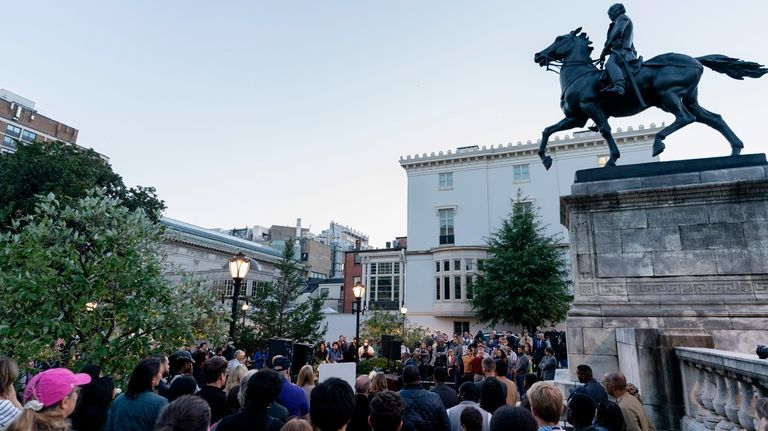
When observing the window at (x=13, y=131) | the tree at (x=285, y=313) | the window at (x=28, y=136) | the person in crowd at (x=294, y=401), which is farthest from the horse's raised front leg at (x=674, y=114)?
the window at (x=13, y=131)

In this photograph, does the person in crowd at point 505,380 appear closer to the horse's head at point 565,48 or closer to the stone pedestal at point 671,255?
the stone pedestal at point 671,255

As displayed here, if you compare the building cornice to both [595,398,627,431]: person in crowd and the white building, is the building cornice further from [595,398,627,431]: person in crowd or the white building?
[595,398,627,431]: person in crowd

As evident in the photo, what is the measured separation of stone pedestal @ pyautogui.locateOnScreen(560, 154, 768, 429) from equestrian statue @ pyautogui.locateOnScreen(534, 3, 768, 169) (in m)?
1.03

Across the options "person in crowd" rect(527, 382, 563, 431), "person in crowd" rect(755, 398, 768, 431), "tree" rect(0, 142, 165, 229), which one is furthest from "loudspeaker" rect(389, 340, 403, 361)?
"tree" rect(0, 142, 165, 229)

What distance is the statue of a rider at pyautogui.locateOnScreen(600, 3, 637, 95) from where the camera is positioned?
32.7 feet

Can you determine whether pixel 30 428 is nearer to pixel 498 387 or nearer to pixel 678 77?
pixel 498 387

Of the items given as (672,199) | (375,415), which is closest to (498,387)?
(375,415)

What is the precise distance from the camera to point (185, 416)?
2715 mm

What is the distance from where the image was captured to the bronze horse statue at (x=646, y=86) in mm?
10047

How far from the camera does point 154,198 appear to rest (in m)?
31.4

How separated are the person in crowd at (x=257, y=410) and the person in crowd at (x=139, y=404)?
1000 millimetres

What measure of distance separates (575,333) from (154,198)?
30370 millimetres

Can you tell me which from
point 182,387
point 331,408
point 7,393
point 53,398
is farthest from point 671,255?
point 7,393

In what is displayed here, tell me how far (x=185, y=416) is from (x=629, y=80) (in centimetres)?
1120
